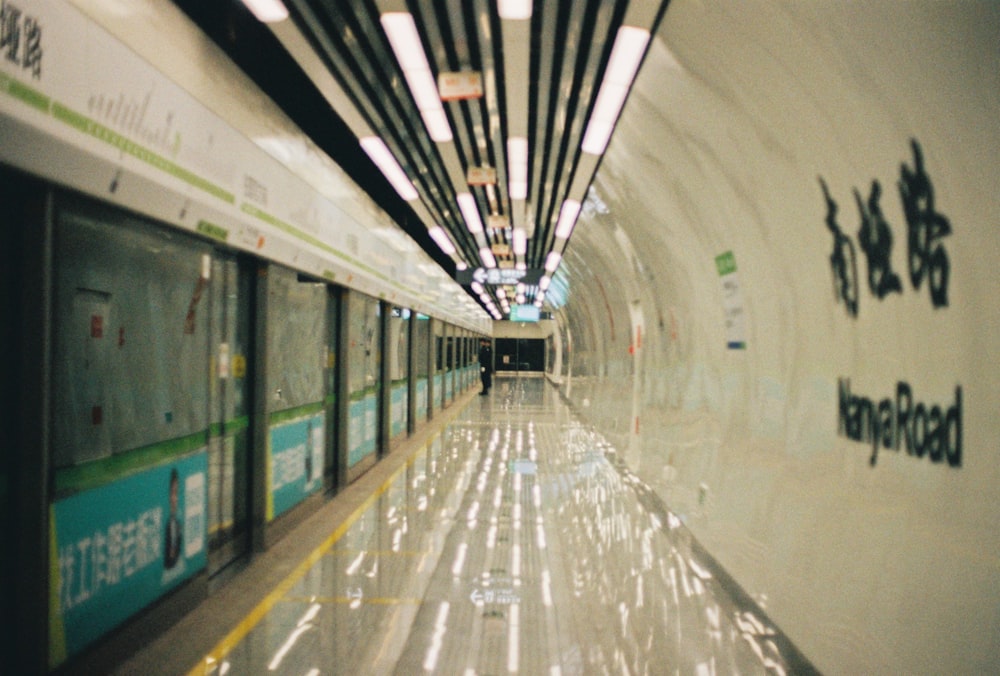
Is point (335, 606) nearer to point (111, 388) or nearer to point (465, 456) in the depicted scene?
point (111, 388)

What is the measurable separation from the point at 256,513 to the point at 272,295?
5.59 feet

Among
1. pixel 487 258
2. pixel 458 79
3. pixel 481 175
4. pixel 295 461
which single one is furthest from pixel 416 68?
pixel 487 258

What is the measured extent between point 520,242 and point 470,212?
3.02 metres

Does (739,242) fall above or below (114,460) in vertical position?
above

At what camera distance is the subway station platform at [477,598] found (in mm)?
3195

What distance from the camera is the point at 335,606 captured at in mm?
3836

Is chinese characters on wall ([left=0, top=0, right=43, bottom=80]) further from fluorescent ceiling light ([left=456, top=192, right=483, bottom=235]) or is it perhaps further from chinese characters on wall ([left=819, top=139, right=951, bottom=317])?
fluorescent ceiling light ([left=456, top=192, right=483, bottom=235])

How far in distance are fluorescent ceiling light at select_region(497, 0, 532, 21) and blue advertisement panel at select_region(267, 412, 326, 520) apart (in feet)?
11.1

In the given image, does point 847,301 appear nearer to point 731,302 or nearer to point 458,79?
point 731,302

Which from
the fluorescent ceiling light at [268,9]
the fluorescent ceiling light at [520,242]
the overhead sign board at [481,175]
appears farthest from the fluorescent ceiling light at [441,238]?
the fluorescent ceiling light at [268,9]

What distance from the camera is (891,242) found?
2.49 m

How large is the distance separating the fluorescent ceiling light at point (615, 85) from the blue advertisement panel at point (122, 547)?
3564 mm

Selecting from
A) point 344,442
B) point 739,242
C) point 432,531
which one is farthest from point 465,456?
point 739,242

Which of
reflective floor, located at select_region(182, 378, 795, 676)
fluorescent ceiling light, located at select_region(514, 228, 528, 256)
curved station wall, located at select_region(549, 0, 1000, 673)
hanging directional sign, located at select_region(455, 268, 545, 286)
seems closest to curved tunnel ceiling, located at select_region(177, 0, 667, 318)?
curved station wall, located at select_region(549, 0, 1000, 673)
